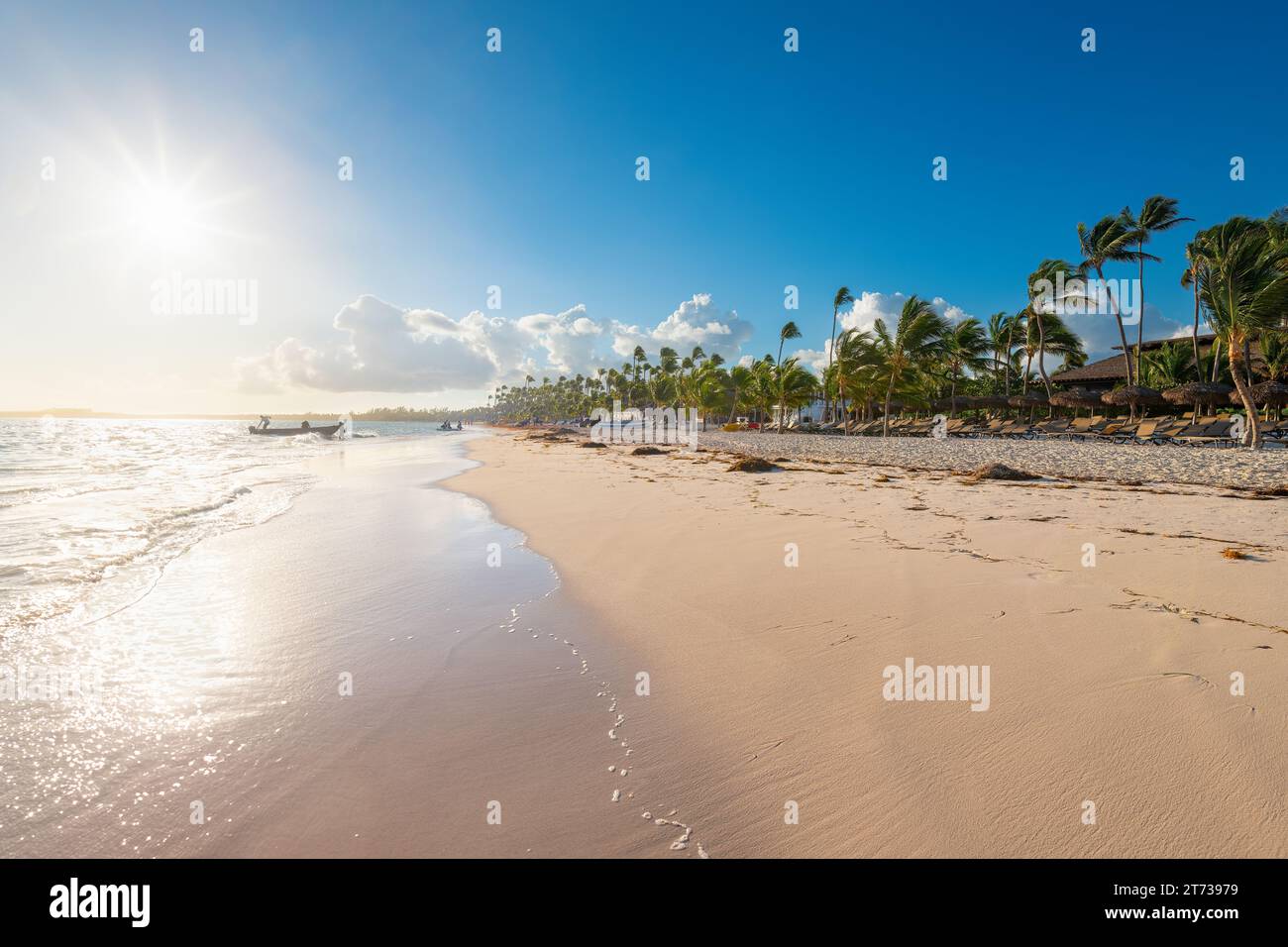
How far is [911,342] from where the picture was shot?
149 feet

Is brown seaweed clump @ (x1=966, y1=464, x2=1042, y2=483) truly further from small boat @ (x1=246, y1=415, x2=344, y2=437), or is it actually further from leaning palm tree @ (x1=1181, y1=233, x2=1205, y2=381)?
small boat @ (x1=246, y1=415, x2=344, y2=437)

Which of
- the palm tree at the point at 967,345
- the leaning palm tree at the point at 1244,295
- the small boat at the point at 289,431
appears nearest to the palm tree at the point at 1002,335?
the palm tree at the point at 967,345

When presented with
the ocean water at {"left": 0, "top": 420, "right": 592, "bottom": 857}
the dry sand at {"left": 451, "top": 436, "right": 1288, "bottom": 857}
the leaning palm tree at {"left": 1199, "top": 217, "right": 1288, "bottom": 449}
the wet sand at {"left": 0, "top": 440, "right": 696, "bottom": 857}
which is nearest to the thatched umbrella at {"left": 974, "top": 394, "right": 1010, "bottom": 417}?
the leaning palm tree at {"left": 1199, "top": 217, "right": 1288, "bottom": 449}

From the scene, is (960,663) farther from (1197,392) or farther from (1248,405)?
(1197,392)

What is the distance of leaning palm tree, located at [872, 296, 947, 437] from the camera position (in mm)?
44531

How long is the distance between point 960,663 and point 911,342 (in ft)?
159

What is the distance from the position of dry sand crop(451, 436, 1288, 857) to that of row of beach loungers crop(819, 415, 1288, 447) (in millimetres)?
30319

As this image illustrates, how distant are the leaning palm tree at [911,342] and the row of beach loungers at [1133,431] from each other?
5567 mm

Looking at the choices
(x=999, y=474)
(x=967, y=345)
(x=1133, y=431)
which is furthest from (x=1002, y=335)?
(x=999, y=474)

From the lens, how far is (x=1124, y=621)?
174 inches
